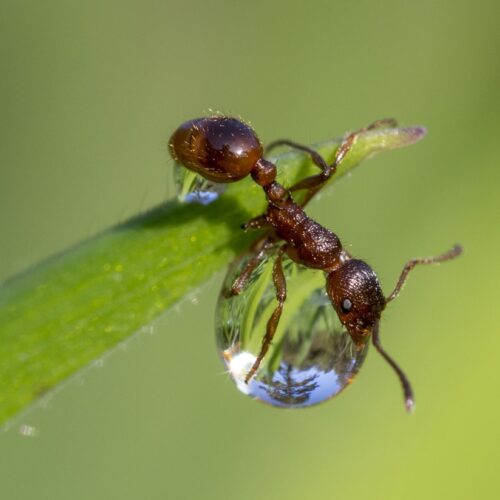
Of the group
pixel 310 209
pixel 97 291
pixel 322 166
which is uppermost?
pixel 322 166

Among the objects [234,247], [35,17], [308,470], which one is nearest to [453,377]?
[308,470]

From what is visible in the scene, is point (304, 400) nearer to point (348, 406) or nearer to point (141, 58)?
point (348, 406)

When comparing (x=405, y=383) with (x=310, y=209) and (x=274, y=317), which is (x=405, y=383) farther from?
(x=310, y=209)

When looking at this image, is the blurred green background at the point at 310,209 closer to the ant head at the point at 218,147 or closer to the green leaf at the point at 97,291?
the green leaf at the point at 97,291

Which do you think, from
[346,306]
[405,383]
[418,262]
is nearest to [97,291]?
[346,306]

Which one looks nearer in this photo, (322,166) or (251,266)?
(322,166)
